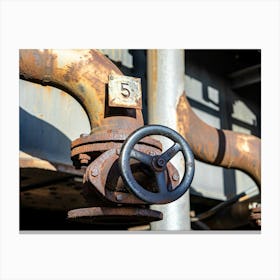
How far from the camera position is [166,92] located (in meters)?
1.55

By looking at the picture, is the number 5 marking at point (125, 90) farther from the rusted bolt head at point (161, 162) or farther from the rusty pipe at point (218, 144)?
the rusty pipe at point (218, 144)

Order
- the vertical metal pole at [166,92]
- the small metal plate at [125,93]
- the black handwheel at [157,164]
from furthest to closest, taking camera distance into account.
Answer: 1. the vertical metal pole at [166,92]
2. the small metal plate at [125,93]
3. the black handwheel at [157,164]

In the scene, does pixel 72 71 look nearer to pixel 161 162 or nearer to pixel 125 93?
pixel 125 93

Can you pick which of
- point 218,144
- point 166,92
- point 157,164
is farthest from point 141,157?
point 218,144

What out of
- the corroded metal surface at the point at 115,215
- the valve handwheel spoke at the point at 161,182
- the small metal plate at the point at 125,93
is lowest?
the corroded metal surface at the point at 115,215

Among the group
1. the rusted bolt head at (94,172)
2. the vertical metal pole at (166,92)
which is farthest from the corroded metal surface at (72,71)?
the vertical metal pole at (166,92)

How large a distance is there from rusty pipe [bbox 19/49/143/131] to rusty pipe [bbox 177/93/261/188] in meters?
0.53

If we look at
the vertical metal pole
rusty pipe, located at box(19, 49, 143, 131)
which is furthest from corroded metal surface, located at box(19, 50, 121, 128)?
the vertical metal pole

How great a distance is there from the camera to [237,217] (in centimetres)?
245

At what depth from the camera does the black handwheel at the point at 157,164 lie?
0.80 m

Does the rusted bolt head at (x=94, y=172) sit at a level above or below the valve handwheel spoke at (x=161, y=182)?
above

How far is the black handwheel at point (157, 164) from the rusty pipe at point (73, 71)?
20 cm

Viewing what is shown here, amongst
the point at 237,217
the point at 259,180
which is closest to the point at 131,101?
the point at 259,180
